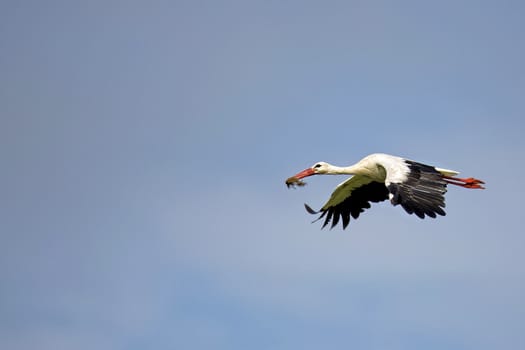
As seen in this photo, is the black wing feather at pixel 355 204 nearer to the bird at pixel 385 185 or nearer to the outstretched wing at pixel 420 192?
the bird at pixel 385 185

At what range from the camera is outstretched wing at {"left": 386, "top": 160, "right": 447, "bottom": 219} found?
20.2 m

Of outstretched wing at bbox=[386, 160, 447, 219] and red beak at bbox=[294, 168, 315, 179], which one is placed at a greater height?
red beak at bbox=[294, 168, 315, 179]

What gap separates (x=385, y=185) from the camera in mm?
23703

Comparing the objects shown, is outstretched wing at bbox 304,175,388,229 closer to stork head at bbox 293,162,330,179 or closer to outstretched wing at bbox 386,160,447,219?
stork head at bbox 293,162,330,179

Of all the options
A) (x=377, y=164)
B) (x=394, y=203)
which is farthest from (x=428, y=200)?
(x=377, y=164)

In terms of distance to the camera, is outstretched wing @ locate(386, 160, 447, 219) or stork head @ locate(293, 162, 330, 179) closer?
outstretched wing @ locate(386, 160, 447, 219)

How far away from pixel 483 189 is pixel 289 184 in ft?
13.1

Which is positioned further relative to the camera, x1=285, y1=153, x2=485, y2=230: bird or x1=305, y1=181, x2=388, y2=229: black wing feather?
x1=305, y1=181, x2=388, y2=229: black wing feather

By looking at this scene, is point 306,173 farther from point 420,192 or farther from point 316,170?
point 420,192

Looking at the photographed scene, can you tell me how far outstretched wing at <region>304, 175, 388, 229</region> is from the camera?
25047 millimetres

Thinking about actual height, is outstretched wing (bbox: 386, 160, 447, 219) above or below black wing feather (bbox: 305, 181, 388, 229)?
below

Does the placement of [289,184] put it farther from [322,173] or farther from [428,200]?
[428,200]

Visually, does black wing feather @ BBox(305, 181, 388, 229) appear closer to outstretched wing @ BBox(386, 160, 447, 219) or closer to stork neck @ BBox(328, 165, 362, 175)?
stork neck @ BBox(328, 165, 362, 175)

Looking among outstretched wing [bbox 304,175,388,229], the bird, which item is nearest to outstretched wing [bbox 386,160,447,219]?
the bird
